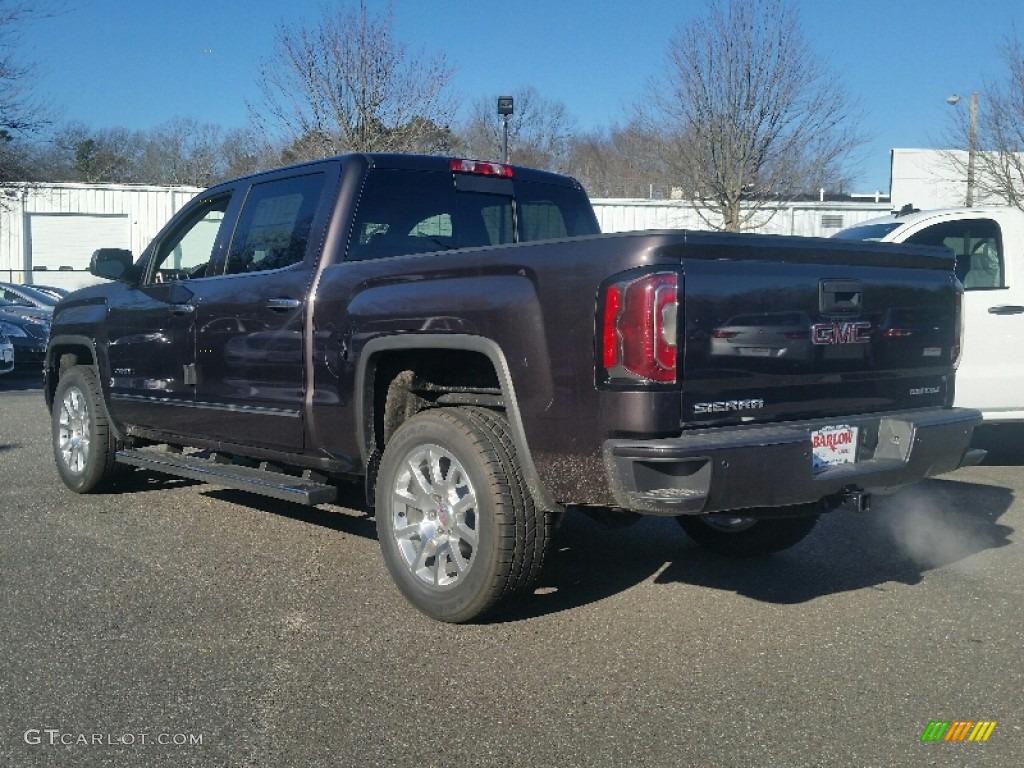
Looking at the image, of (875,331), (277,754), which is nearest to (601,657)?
(277,754)

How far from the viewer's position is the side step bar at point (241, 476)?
501 centimetres

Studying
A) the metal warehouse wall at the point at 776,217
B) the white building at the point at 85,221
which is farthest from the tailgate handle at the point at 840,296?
the white building at the point at 85,221

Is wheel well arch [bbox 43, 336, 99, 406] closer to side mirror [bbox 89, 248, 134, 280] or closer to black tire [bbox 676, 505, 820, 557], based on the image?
side mirror [bbox 89, 248, 134, 280]

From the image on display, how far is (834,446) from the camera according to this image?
407 cm

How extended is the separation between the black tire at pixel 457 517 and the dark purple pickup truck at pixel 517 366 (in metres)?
0.01

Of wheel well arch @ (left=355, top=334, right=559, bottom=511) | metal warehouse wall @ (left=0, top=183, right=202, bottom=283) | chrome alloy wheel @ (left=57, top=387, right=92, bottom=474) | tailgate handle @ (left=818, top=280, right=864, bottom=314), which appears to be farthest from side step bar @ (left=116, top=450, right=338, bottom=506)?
metal warehouse wall @ (left=0, top=183, right=202, bottom=283)

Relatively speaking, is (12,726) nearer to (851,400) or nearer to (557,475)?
(557,475)

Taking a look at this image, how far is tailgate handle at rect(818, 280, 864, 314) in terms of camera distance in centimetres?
409

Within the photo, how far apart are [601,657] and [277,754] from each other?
4.40 ft

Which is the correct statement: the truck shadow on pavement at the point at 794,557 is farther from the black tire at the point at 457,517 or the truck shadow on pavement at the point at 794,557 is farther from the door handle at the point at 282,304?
the door handle at the point at 282,304

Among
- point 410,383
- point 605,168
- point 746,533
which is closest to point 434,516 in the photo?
point 410,383

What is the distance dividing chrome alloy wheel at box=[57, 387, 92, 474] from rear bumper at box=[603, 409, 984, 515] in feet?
15.1

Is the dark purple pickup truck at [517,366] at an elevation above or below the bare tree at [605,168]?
below

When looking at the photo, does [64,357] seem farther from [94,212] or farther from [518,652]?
[94,212]
